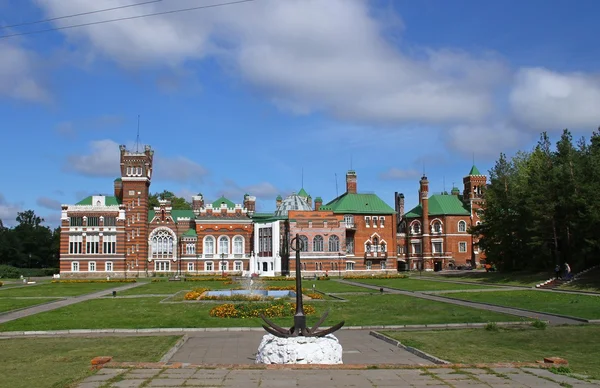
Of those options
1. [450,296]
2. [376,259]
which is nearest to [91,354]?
[450,296]

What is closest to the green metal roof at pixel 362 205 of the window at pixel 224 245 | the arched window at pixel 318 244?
the arched window at pixel 318 244

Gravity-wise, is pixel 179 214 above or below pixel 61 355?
above

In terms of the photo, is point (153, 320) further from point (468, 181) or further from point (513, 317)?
point (468, 181)

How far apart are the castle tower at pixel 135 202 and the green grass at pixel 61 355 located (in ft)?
218

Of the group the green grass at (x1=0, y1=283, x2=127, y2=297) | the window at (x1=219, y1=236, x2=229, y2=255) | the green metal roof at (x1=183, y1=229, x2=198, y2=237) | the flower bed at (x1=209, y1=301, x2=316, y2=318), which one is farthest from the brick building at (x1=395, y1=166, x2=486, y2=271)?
the flower bed at (x1=209, y1=301, x2=316, y2=318)

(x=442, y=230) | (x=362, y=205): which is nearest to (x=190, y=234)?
(x=362, y=205)

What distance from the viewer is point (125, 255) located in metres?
84.5

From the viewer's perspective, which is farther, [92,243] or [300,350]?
[92,243]

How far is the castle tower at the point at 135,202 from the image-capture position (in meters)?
85.3

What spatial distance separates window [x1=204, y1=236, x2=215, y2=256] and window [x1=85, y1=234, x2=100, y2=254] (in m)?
15.2

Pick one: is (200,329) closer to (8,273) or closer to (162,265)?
(162,265)

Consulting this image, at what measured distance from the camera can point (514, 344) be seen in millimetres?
17844

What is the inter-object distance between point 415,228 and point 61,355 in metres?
85.9

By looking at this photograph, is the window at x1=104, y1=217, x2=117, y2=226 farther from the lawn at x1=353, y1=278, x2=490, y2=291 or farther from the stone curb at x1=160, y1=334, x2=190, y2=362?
the stone curb at x1=160, y1=334, x2=190, y2=362
